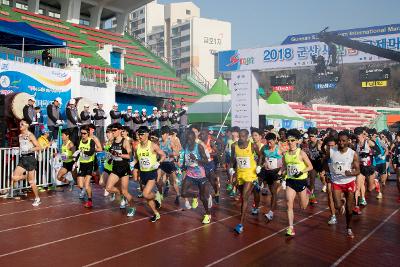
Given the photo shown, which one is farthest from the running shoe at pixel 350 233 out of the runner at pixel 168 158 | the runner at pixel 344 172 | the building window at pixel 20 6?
the building window at pixel 20 6

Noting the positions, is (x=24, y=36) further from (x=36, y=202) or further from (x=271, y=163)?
(x=271, y=163)

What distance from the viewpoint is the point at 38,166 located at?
43.7 feet

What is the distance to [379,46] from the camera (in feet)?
→ 70.1

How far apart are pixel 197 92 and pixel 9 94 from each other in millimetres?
26371

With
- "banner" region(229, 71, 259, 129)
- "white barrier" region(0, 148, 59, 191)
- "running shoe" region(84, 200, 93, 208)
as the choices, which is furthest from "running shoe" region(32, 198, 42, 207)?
"banner" region(229, 71, 259, 129)

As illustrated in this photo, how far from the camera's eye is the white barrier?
1207 cm

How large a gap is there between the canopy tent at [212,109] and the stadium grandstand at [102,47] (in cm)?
374

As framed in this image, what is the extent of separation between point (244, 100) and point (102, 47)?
16299 mm

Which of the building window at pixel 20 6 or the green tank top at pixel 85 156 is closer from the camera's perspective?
the green tank top at pixel 85 156

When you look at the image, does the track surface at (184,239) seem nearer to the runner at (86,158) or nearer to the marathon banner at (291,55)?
the runner at (86,158)

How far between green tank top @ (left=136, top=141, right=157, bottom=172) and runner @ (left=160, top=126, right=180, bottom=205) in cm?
224

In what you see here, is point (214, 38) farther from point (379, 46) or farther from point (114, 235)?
point (114, 235)

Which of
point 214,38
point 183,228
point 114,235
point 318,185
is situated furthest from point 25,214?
point 214,38

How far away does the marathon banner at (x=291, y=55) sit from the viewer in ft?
70.5
